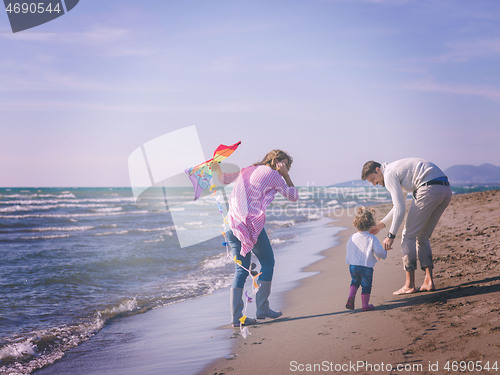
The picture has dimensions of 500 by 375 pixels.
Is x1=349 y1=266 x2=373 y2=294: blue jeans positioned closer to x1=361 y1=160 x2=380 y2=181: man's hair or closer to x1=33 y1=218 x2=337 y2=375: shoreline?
x1=361 y1=160 x2=380 y2=181: man's hair

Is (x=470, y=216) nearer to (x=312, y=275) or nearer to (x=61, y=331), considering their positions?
(x=312, y=275)

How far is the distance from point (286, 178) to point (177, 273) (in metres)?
4.83

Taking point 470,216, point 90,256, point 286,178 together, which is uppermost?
point 286,178

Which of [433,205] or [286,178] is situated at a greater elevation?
[286,178]

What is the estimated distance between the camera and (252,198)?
382 cm

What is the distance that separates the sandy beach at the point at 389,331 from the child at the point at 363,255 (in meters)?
0.17

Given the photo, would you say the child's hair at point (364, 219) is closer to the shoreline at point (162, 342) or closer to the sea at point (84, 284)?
the shoreline at point (162, 342)

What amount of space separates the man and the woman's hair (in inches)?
33.6

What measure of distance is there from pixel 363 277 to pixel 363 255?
0.21 metres

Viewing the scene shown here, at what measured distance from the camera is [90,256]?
10094 mm

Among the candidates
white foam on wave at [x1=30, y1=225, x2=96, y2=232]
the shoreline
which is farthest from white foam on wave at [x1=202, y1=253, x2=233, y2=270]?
white foam on wave at [x1=30, y1=225, x2=96, y2=232]

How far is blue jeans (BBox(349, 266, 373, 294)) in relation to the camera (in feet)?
12.8

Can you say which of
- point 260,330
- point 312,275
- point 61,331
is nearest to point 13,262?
point 61,331

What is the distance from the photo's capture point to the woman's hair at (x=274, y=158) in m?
3.89
